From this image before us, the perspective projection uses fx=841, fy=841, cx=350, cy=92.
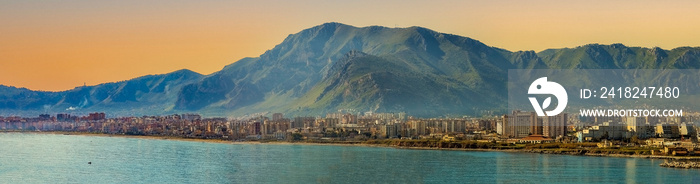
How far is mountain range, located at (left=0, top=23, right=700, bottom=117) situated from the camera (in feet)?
362

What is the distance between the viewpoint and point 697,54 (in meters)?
137

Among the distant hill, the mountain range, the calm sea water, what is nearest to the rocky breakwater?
the calm sea water

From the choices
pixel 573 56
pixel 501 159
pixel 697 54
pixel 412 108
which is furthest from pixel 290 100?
pixel 501 159

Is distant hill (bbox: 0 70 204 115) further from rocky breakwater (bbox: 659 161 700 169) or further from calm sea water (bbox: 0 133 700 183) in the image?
rocky breakwater (bbox: 659 161 700 169)

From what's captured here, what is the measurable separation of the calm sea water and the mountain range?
58483 mm

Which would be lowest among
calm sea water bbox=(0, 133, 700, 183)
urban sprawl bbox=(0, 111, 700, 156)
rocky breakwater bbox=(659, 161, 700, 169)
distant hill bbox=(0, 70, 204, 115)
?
calm sea water bbox=(0, 133, 700, 183)

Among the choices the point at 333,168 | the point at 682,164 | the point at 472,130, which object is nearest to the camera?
the point at 682,164

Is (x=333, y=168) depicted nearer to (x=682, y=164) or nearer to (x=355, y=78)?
(x=682, y=164)

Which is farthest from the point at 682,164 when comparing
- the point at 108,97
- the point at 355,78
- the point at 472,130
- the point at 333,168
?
the point at 108,97

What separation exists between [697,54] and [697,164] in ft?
359

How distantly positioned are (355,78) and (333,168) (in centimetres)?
7690

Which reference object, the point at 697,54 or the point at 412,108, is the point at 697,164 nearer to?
the point at 412,108

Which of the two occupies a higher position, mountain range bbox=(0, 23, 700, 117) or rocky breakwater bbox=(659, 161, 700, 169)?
mountain range bbox=(0, 23, 700, 117)

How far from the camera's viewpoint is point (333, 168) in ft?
119
